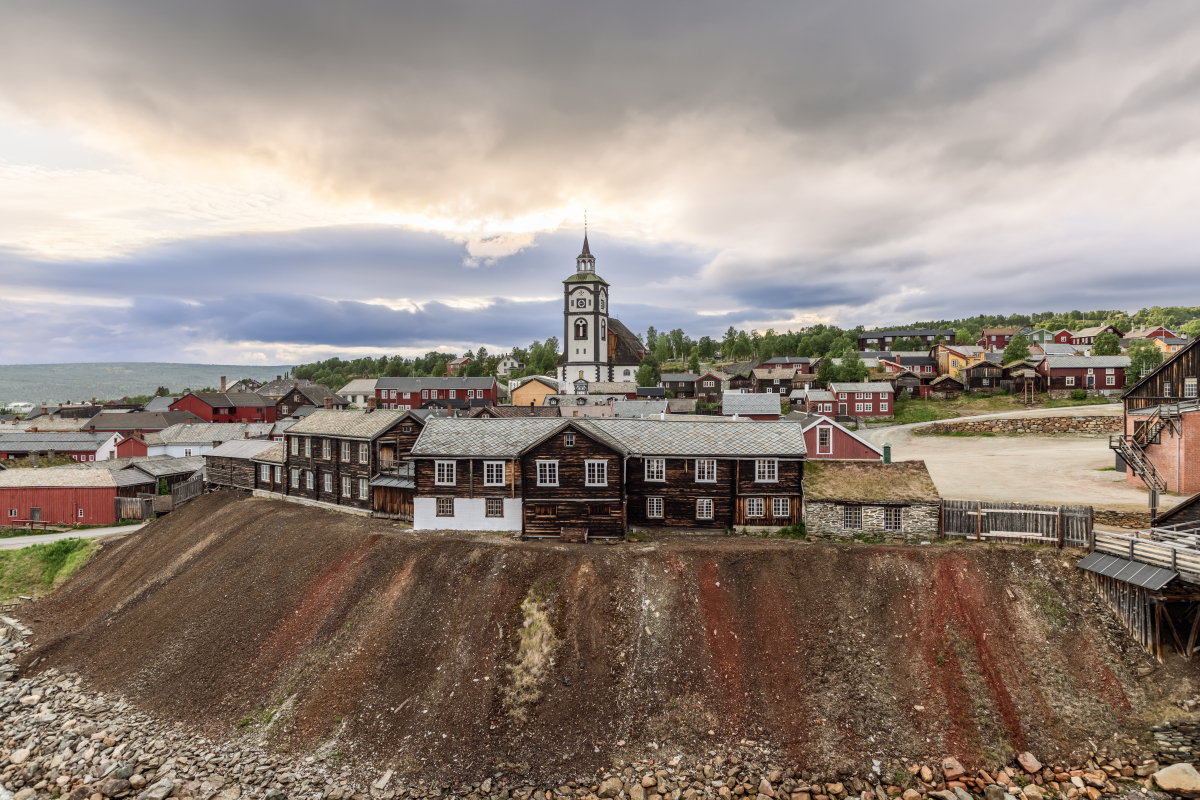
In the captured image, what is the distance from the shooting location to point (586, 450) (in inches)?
1227

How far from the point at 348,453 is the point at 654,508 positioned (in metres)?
23.0

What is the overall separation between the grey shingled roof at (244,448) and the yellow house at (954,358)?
10083 cm

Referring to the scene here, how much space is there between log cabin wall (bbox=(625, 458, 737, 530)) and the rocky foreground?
13589 mm

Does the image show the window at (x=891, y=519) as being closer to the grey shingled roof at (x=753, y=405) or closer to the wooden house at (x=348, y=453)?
the wooden house at (x=348, y=453)

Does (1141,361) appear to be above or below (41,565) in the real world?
above

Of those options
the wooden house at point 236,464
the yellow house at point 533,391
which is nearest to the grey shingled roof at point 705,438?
the wooden house at point 236,464

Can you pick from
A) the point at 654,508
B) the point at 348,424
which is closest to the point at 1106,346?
the point at 654,508

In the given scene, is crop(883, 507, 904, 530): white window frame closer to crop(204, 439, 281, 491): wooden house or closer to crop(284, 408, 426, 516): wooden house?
crop(284, 408, 426, 516): wooden house

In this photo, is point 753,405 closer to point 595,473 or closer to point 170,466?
point 595,473

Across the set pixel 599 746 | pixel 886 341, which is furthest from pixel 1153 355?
pixel 599 746

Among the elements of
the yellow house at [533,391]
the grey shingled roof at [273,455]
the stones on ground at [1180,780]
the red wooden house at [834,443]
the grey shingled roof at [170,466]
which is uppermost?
the yellow house at [533,391]

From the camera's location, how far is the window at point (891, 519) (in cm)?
2905

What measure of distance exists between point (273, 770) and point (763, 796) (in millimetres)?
17041

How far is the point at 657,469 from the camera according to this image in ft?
107
